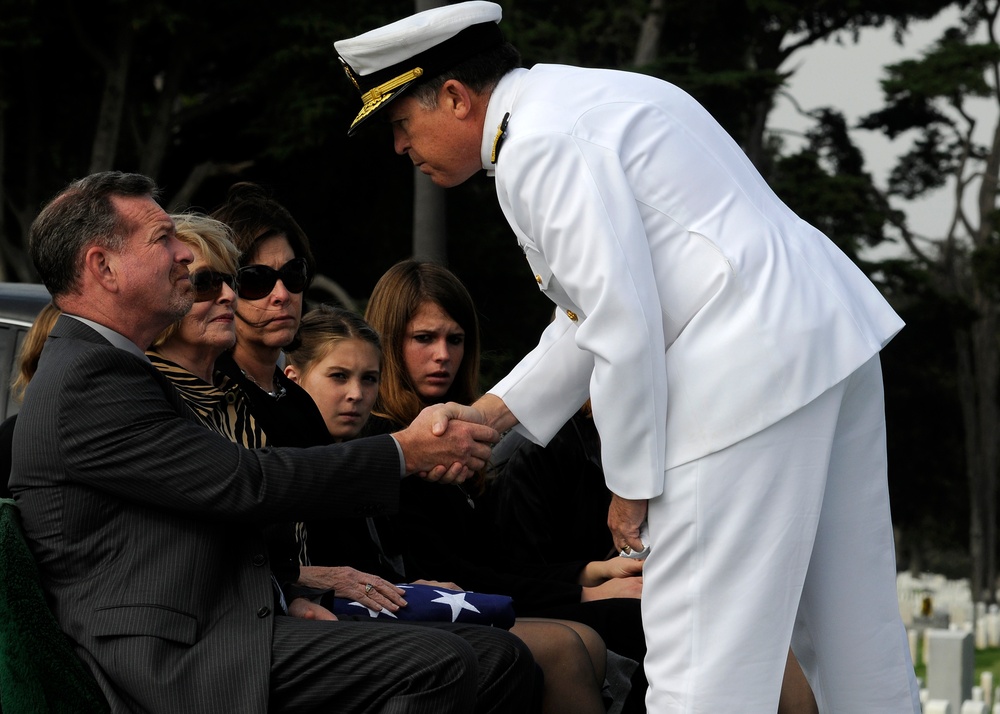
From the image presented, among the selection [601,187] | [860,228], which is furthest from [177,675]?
[860,228]

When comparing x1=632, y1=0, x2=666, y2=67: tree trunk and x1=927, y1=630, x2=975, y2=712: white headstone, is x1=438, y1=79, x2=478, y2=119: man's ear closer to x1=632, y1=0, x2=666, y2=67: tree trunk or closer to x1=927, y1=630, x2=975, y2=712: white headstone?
x1=927, y1=630, x2=975, y2=712: white headstone

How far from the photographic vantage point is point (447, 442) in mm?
3178

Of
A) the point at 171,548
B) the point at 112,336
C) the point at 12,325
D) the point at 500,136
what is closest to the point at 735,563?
the point at 500,136

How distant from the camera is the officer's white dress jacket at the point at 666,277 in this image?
2676 mm

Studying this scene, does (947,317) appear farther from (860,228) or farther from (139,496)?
(139,496)

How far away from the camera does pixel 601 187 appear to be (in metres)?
2.70

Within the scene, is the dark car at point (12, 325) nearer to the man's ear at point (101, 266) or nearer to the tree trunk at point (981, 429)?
the man's ear at point (101, 266)

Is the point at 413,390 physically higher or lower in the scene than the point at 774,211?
lower

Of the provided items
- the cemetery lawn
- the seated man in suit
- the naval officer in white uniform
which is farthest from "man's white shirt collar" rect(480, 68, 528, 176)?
the cemetery lawn

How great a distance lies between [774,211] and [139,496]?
145 centimetres

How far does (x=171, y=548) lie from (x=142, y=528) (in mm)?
71

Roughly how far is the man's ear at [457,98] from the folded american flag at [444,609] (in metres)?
1.18

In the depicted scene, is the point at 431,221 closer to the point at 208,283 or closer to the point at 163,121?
the point at 208,283

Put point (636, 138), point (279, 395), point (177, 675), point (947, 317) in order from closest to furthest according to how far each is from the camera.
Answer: point (177, 675)
point (636, 138)
point (279, 395)
point (947, 317)
